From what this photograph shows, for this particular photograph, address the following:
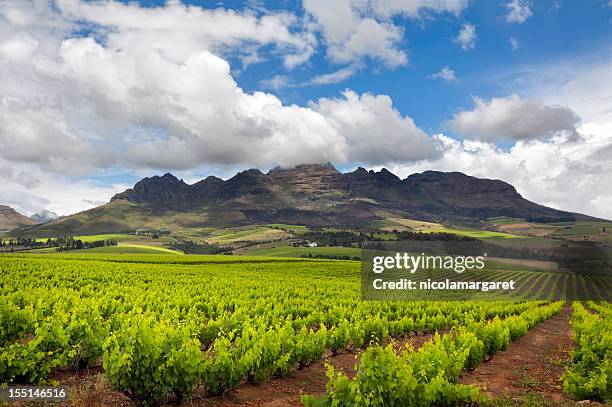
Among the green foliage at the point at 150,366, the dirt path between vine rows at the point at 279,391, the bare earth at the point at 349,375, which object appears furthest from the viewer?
the dirt path between vine rows at the point at 279,391

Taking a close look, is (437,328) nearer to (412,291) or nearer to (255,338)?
(412,291)

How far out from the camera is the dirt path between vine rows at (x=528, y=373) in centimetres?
1430

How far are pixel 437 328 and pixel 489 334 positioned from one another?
A: 8621 millimetres

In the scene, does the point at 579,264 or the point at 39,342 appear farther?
the point at 579,264

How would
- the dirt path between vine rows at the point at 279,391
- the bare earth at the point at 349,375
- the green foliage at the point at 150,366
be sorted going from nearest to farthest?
the green foliage at the point at 150,366, the bare earth at the point at 349,375, the dirt path between vine rows at the point at 279,391

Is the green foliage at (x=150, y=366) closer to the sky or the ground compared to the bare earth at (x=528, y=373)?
closer to the sky

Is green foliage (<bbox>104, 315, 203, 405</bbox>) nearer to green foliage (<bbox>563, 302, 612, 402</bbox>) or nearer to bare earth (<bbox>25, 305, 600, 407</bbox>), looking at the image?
bare earth (<bbox>25, 305, 600, 407</bbox>)

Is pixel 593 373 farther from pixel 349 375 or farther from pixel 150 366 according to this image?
pixel 150 366

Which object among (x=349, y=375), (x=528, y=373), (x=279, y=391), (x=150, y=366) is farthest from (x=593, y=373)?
(x=150, y=366)

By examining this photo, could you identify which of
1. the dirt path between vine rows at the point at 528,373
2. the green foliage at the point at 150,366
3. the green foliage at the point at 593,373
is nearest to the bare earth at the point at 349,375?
the dirt path between vine rows at the point at 528,373

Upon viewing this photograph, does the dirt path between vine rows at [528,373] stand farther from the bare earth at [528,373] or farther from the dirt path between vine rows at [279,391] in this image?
the dirt path between vine rows at [279,391]

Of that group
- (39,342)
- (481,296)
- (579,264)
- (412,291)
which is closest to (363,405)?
(39,342)

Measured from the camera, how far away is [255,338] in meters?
13.7

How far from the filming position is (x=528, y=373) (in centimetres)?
1856
